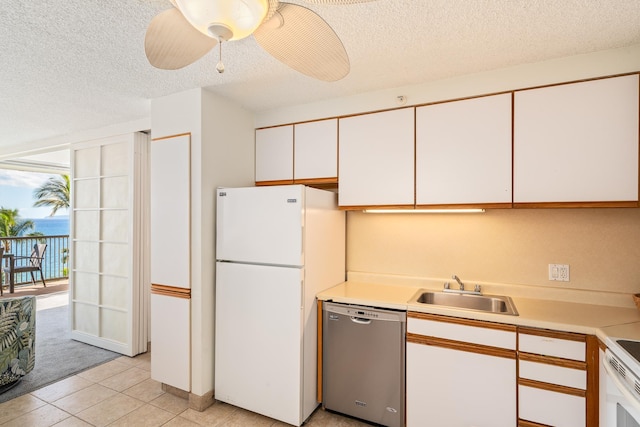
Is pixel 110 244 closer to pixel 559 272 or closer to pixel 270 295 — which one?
pixel 270 295

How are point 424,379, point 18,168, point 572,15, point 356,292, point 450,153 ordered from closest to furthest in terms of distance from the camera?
point 572,15
point 424,379
point 450,153
point 356,292
point 18,168

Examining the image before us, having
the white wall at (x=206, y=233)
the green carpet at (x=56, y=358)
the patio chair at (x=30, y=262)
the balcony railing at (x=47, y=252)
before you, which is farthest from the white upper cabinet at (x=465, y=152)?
the balcony railing at (x=47, y=252)

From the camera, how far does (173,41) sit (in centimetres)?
121

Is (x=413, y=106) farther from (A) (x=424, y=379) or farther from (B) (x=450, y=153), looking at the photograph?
(A) (x=424, y=379)

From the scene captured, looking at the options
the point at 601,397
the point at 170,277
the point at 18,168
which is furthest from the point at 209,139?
the point at 18,168

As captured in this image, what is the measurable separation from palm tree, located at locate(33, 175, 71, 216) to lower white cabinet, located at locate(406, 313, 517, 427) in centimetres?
849

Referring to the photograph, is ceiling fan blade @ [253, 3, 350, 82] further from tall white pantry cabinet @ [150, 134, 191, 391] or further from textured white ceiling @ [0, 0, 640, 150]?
tall white pantry cabinet @ [150, 134, 191, 391]

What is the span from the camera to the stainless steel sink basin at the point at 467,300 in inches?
90.1

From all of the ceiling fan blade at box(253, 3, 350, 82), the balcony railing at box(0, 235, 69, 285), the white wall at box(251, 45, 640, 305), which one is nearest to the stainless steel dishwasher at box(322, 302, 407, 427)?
the white wall at box(251, 45, 640, 305)

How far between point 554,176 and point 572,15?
90 centimetres

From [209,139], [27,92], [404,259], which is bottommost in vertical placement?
[404,259]

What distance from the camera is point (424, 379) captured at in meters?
2.07

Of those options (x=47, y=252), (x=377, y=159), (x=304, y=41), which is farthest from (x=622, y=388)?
(x=47, y=252)

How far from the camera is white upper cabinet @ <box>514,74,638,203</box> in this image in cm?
188
